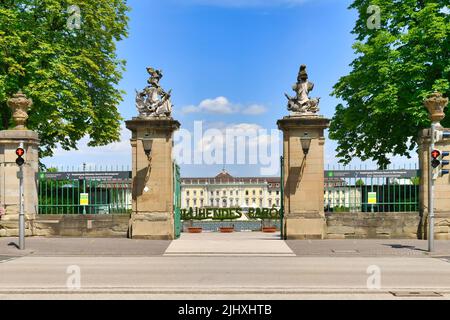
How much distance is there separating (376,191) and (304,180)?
2.75 metres

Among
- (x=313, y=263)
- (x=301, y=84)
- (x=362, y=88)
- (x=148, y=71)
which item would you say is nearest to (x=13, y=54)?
(x=148, y=71)

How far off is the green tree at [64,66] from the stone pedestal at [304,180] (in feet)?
38.1

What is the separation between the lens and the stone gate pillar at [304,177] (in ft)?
61.9

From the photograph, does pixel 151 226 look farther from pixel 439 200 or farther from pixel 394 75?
pixel 394 75

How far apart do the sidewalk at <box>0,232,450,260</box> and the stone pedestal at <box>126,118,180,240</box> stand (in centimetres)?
66

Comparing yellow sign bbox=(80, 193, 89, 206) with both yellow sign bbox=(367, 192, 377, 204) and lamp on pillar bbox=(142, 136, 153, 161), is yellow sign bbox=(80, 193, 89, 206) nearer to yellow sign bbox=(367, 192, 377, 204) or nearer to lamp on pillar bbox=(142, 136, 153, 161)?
lamp on pillar bbox=(142, 136, 153, 161)

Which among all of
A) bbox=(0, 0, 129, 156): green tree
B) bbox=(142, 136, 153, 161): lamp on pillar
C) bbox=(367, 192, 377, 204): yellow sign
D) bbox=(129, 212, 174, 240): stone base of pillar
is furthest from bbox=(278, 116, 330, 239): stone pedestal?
bbox=(0, 0, 129, 156): green tree

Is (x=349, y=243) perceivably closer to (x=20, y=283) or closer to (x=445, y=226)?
(x=445, y=226)

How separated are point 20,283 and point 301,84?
12207 millimetres

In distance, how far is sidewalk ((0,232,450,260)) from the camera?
1555cm

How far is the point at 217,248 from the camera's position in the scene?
56.6ft

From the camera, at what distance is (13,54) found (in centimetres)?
2525

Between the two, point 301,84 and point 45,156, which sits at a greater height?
point 301,84

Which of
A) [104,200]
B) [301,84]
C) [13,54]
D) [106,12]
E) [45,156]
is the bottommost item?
[104,200]
